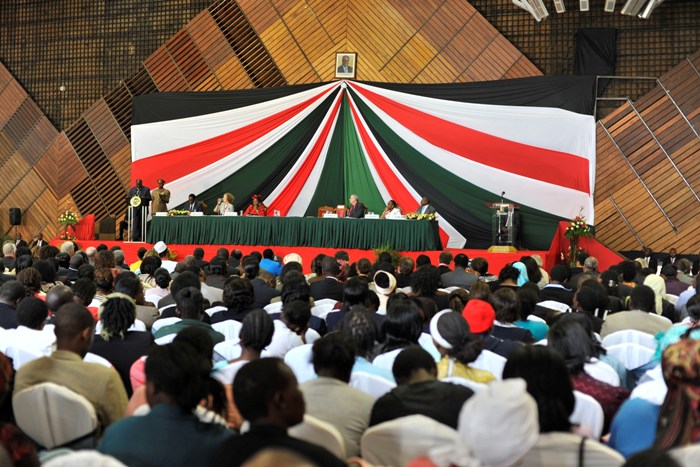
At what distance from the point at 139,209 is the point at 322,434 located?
11.8m

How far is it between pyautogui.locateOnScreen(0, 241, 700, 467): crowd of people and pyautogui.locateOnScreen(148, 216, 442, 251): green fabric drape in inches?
255

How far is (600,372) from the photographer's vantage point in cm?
324

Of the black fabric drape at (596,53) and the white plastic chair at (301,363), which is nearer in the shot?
the white plastic chair at (301,363)

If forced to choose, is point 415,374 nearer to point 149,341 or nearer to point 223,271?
point 149,341

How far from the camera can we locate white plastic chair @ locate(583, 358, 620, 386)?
3.23 metres

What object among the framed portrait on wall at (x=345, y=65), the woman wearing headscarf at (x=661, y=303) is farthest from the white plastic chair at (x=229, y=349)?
the framed portrait on wall at (x=345, y=65)

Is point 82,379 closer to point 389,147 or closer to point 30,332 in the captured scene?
point 30,332

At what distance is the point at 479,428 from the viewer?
175 cm

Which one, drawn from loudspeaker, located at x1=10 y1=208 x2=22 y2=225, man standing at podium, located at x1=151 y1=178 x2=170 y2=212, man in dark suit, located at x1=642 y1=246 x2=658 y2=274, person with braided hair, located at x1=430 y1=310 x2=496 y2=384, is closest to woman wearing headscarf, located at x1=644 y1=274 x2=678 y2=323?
person with braided hair, located at x1=430 y1=310 x2=496 y2=384

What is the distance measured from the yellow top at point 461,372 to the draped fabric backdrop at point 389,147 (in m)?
9.96

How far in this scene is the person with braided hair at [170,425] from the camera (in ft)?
7.50

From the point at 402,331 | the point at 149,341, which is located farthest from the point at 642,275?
the point at 149,341

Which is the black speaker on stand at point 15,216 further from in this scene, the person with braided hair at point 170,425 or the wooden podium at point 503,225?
the person with braided hair at point 170,425

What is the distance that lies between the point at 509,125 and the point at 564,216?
167 centimetres
